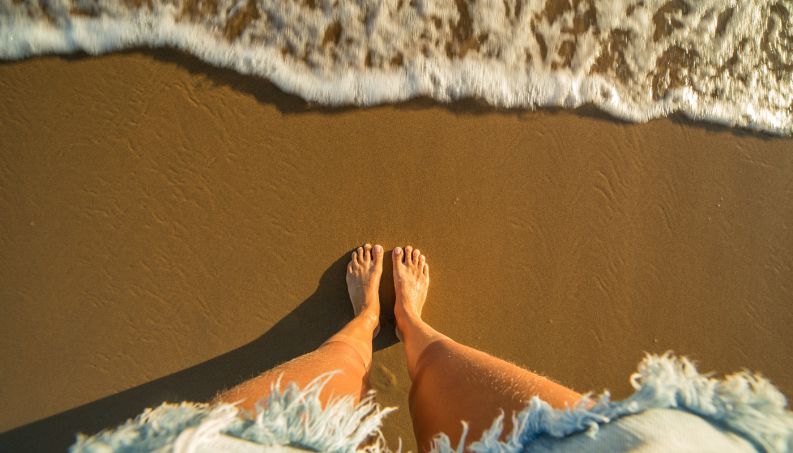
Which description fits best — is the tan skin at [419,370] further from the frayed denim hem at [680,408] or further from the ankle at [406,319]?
the frayed denim hem at [680,408]

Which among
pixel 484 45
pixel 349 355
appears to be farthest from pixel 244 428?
Answer: pixel 484 45

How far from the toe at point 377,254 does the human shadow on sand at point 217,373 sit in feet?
0.15

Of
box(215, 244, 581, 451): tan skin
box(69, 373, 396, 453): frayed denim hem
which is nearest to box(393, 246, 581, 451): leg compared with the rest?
box(215, 244, 581, 451): tan skin

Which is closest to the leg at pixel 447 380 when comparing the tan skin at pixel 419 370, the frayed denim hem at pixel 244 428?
the tan skin at pixel 419 370

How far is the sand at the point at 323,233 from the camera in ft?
5.48

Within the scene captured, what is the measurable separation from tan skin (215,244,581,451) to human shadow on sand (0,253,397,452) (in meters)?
0.09

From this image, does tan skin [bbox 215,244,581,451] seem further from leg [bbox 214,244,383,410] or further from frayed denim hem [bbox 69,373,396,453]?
frayed denim hem [bbox 69,373,396,453]

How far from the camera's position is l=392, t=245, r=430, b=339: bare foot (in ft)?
5.69

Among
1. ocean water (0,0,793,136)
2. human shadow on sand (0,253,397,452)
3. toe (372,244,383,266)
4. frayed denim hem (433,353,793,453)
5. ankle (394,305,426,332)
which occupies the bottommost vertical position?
human shadow on sand (0,253,397,452)

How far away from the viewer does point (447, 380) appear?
1.34 meters

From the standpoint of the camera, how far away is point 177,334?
1708 millimetres

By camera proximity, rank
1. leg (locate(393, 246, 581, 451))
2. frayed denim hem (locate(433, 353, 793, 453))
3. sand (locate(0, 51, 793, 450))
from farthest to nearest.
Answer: sand (locate(0, 51, 793, 450))
leg (locate(393, 246, 581, 451))
frayed denim hem (locate(433, 353, 793, 453))

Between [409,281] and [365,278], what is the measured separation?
16cm

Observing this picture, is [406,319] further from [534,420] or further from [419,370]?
[534,420]
